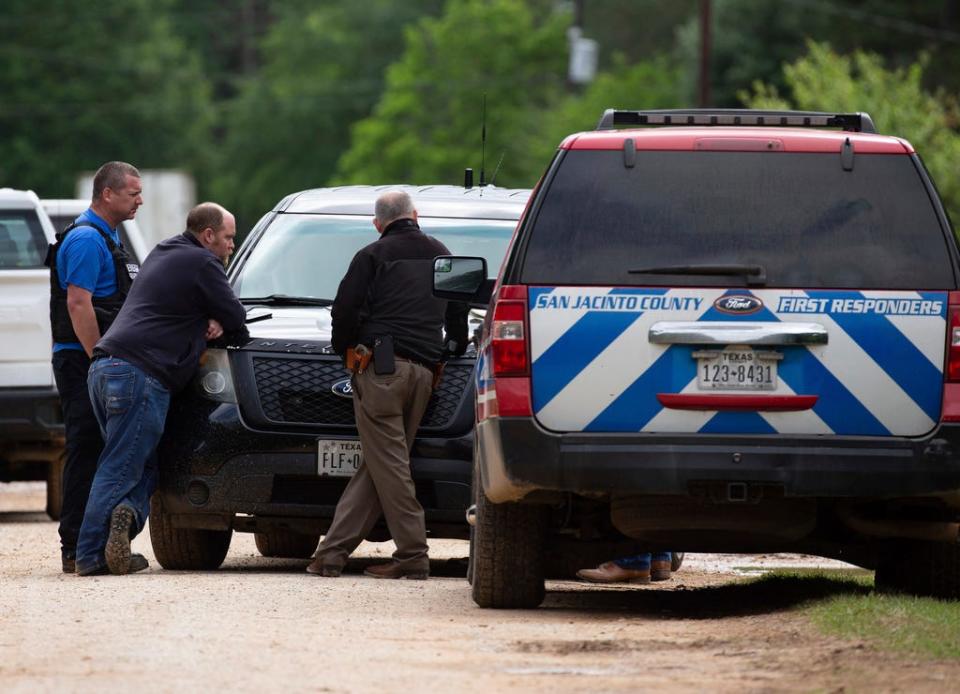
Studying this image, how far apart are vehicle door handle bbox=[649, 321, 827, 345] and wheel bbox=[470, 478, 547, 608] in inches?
45.2

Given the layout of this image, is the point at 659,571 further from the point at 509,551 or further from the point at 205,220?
the point at 205,220

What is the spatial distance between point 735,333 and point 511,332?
79 cm

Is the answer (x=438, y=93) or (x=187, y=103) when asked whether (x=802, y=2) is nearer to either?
(x=438, y=93)

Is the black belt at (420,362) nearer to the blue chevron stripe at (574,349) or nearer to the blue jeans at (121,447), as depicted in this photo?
the blue jeans at (121,447)

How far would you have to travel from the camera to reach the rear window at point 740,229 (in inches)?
328

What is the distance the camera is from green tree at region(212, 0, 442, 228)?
88750 mm

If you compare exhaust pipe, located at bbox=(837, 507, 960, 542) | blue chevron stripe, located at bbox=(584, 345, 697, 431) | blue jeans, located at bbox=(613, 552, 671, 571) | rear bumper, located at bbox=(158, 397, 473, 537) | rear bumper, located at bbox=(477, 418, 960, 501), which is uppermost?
blue chevron stripe, located at bbox=(584, 345, 697, 431)

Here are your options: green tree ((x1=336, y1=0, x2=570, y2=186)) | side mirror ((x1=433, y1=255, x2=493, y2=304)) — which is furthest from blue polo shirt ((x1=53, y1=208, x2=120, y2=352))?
green tree ((x1=336, y1=0, x2=570, y2=186))

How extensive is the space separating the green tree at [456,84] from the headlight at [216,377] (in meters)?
66.0

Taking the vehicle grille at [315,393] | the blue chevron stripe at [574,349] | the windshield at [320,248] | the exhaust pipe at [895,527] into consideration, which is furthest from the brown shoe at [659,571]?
the blue chevron stripe at [574,349]

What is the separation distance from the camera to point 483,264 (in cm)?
968

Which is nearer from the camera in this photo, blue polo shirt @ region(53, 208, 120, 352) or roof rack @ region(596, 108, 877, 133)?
roof rack @ region(596, 108, 877, 133)

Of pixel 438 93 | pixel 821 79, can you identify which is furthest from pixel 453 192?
pixel 438 93

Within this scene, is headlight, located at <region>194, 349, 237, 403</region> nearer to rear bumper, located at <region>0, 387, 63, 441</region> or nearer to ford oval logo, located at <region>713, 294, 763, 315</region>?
ford oval logo, located at <region>713, 294, 763, 315</region>
